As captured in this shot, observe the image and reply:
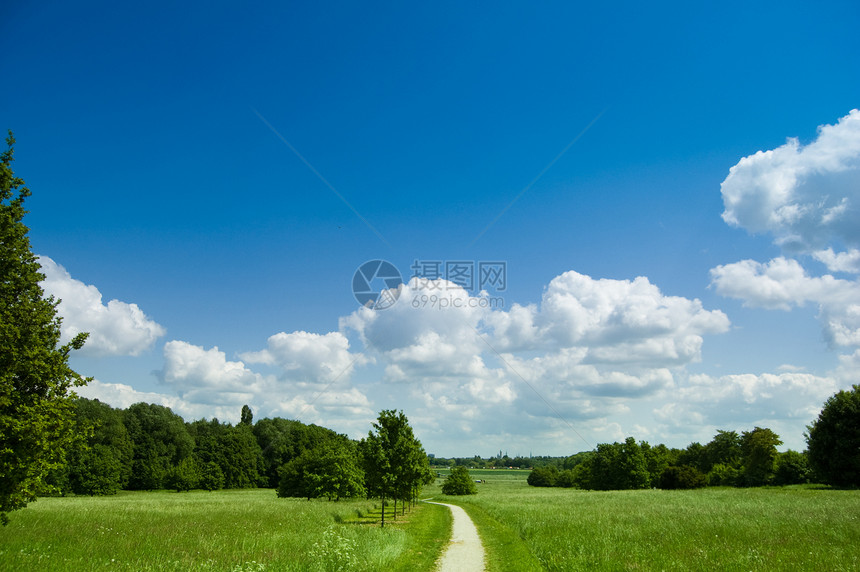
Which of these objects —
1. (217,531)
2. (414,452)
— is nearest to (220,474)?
(414,452)

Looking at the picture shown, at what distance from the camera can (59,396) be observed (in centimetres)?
1675

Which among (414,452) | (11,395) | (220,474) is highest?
(11,395)

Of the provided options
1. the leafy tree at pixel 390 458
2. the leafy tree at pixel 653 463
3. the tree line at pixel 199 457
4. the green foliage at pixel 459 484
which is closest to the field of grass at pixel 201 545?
the leafy tree at pixel 390 458

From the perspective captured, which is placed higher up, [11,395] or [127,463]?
[11,395]

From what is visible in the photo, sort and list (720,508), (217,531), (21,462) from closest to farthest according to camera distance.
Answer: (21,462)
(217,531)
(720,508)

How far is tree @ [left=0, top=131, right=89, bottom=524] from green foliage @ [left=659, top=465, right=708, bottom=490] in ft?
282

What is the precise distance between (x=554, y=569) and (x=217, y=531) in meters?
15.9

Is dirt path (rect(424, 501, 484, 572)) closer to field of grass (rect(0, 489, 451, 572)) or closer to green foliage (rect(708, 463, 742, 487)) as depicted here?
field of grass (rect(0, 489, 451, 572))

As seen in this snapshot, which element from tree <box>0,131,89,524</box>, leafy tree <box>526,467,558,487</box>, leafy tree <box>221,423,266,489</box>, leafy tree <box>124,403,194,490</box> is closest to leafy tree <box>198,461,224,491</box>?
leafy tree <box>221,423,266,489</box>

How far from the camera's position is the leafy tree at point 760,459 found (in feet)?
230

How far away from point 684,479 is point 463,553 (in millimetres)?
74627

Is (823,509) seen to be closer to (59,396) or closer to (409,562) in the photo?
(409,562)

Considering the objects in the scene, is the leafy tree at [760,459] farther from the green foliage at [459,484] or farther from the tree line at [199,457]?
the tree line at [199,457]

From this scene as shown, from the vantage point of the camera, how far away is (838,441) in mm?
52969
